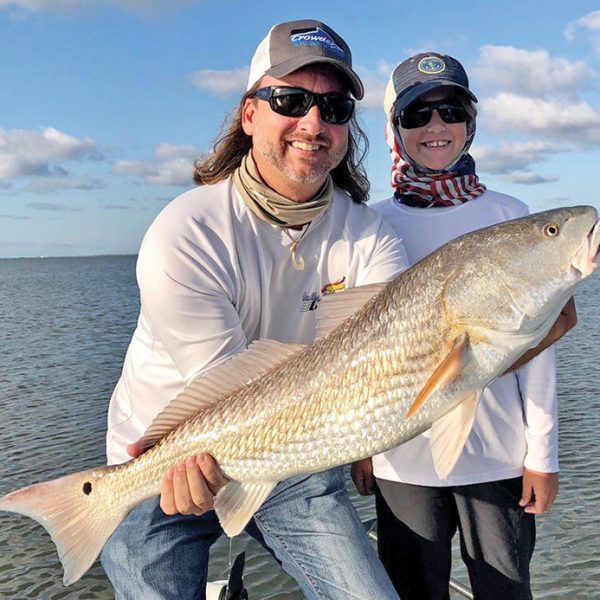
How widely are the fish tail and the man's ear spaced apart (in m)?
2.07

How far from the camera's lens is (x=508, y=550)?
3609 millimetres

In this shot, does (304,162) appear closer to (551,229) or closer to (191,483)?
(551,229)

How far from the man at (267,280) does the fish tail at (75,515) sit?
0.71ft

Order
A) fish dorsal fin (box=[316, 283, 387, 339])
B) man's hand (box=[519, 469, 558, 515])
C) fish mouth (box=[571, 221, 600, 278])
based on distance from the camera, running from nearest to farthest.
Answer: fish mouth (box=[571, 221, 600, 278]) → fish dorsal fin (box=[316, 283, 387, 339]) → man's hand (box=[519, 469, 558, 515])

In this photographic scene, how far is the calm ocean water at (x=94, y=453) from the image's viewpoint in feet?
21.5

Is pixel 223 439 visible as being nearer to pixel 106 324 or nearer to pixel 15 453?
pixel 15 453

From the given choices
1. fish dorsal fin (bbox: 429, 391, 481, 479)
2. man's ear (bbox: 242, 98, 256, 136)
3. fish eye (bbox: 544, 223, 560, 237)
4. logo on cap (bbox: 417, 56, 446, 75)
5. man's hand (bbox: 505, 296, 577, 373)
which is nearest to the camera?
fish eye (bbox: 544, 223, 560, 237)

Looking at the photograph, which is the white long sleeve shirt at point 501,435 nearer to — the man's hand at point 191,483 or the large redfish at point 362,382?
the large redfish at point 362,382

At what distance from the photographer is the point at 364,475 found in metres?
4.04

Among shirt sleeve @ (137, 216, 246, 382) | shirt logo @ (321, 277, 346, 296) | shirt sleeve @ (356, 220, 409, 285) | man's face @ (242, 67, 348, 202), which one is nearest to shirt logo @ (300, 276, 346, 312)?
shirt logo @ (321, 277, 346, 296)

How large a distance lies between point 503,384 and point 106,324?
25.6 metres

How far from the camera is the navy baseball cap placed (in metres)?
3.73

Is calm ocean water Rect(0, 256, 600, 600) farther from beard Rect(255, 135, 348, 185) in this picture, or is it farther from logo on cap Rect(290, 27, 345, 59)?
logo on cap Rect(290, 27, 345, 59)

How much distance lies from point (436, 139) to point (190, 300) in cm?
169
